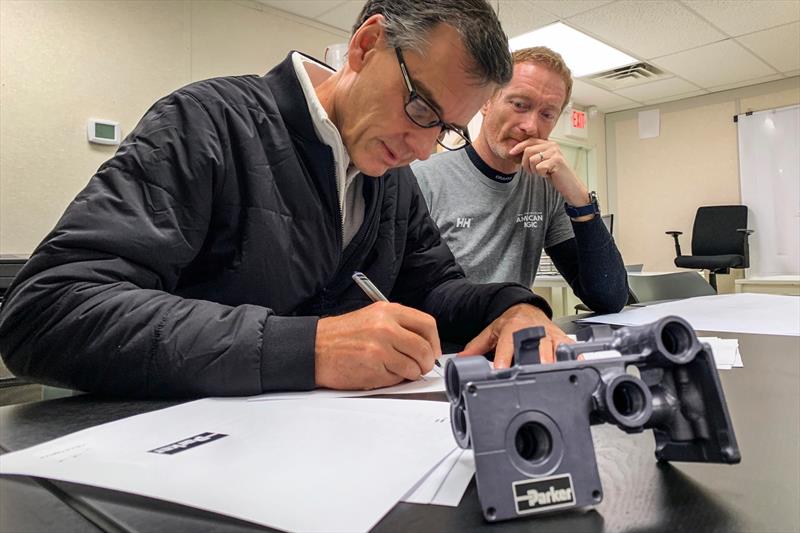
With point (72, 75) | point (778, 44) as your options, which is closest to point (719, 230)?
point (778, 44)

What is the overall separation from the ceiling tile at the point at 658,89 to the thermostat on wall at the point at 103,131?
14.4 feet

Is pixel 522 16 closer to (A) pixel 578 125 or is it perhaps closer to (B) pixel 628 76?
(B) pixel 628 76

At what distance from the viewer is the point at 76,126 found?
8.84ft

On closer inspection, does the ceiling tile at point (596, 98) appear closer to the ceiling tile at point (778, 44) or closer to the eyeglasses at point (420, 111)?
the ceiling tile at point (778, 44)

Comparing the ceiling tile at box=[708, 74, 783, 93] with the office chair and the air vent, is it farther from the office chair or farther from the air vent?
the office chair

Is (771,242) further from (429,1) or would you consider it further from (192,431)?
(192,431)

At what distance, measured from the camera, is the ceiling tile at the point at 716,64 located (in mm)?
4305

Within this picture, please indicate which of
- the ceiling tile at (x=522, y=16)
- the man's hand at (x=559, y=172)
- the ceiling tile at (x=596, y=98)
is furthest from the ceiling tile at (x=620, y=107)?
the man's hand at (x=559, y=172)

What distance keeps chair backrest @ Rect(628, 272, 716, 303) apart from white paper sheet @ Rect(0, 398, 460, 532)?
5.01ft

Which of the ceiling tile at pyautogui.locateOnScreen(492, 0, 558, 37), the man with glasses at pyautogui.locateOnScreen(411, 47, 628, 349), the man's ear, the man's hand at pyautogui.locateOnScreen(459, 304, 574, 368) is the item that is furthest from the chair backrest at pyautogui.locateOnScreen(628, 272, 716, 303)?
the ceiling tile at pyautogui.locateOnScreen(492, 0, 558, 37)

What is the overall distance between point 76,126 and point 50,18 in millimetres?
499

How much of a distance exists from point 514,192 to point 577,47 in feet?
10.1

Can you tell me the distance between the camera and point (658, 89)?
5.30m

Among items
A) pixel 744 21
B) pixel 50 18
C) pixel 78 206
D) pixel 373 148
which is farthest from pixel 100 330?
pixel 744 21
